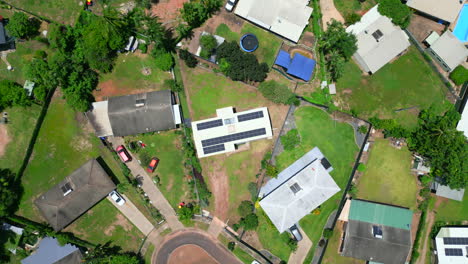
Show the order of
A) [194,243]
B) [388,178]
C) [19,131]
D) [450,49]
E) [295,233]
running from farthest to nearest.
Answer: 1. [388,178]
2. [450,49]
3. [194,243]
4. [295,233]
5. [19,131]

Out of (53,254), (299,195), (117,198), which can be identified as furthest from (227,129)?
(53,254)

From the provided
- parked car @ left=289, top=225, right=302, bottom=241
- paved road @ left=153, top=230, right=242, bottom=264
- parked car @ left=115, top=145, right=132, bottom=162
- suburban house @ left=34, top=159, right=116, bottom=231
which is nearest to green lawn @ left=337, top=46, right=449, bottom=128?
parked car @ left=289, top=225, right=302, bottom=241

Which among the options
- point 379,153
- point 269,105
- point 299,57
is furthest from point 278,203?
point 299,57

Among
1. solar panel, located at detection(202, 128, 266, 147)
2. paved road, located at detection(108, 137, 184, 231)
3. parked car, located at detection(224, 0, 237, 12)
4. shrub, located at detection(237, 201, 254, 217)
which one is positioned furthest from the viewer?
parked car, located at detection(224, 0, 237, 12)

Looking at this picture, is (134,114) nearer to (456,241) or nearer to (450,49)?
(450,49)

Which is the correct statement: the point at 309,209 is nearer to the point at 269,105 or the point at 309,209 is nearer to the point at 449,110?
the point at 269,105

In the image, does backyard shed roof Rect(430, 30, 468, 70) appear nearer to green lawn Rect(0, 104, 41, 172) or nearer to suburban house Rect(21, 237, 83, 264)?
green lawn Rect(0, 104, 41, 172)
